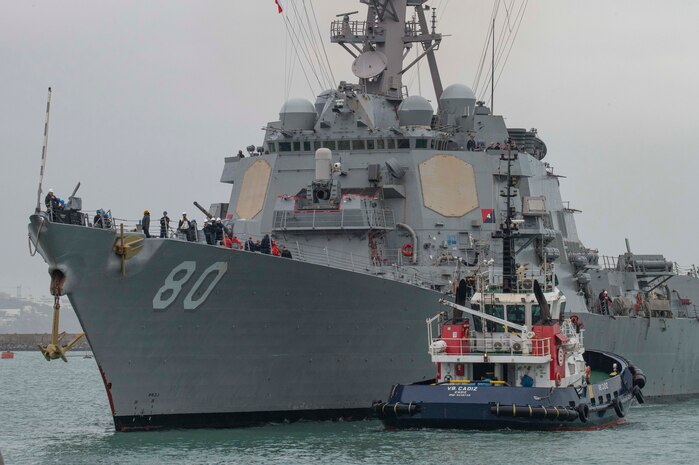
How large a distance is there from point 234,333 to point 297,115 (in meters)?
8.51

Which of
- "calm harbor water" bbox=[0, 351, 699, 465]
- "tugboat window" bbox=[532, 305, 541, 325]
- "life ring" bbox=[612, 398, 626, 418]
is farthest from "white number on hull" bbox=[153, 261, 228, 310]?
"life ring" bbox=[612, 398, 626, 418]

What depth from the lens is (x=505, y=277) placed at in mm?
25469

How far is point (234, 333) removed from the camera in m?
24.7

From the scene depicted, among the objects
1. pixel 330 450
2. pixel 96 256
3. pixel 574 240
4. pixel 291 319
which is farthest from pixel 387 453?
pixel 574 240

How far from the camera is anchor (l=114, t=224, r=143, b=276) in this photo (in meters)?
23.4

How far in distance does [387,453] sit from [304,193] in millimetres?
9775

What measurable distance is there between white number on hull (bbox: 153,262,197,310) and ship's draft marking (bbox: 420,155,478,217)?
7971mm

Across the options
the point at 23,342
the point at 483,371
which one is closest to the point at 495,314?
the point at 483,371

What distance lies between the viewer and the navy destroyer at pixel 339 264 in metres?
23.8

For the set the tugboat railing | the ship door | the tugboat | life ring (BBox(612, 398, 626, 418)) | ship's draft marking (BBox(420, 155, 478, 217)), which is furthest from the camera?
ship's draft marking (BBox(420, 155, 478, 217))

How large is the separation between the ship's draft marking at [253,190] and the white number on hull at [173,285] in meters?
6.99

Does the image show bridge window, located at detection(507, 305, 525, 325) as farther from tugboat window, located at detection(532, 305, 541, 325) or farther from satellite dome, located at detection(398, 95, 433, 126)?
satellite dome, located at detection(398, 95, 433, 126)

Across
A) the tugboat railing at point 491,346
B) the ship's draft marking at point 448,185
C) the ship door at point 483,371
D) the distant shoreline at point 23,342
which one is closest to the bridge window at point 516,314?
the tugboat railing at point 491,346

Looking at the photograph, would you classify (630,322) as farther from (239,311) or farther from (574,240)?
(239,311)
